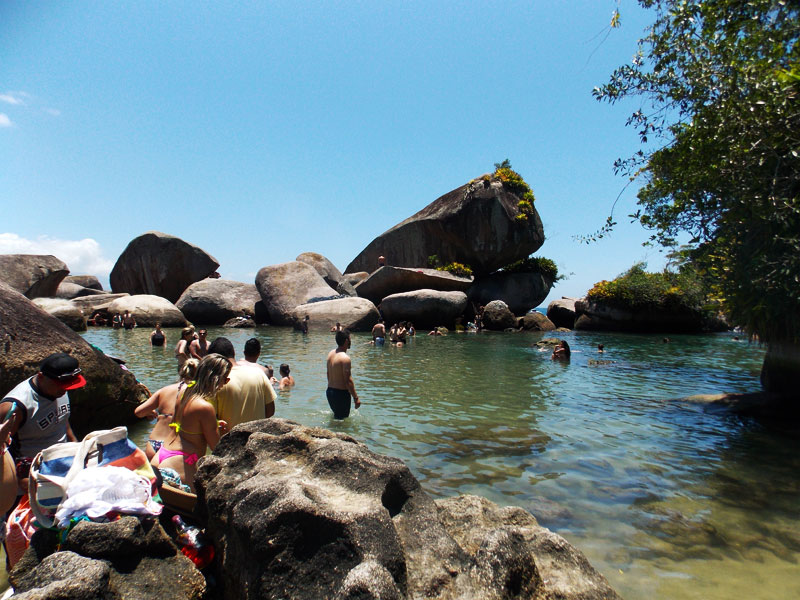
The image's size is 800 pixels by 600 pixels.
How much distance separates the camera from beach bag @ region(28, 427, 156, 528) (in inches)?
105

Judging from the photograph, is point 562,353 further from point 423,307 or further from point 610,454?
point 423,307

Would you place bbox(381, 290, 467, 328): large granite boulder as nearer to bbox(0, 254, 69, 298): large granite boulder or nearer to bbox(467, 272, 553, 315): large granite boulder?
bbox(467, 272, 553, 315): large granite boulder

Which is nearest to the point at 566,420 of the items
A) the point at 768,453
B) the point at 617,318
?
the point at 768,453

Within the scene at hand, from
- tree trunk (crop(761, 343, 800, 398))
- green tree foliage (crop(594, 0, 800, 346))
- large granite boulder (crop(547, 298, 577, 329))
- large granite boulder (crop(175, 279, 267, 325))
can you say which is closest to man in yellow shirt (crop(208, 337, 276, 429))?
green tree foliage (crop(594, 0, 800, 346))

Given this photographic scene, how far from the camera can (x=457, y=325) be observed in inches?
1194

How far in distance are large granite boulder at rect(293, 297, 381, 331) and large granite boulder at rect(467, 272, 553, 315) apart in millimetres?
9677

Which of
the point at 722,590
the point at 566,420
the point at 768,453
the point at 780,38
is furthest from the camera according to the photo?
the point at 566,420

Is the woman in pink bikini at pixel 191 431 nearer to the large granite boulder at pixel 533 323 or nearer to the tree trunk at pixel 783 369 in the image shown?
the tree trunk at pixel 783 369

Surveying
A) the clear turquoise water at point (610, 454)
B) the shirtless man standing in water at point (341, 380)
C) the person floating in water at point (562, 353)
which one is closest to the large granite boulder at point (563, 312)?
the person floating in water at point (562, 353)

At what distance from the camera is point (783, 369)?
958 cm

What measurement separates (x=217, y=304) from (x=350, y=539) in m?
32.0

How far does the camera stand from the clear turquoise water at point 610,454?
4387mm

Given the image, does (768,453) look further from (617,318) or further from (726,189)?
(617,318)

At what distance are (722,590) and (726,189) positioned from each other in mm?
6132
